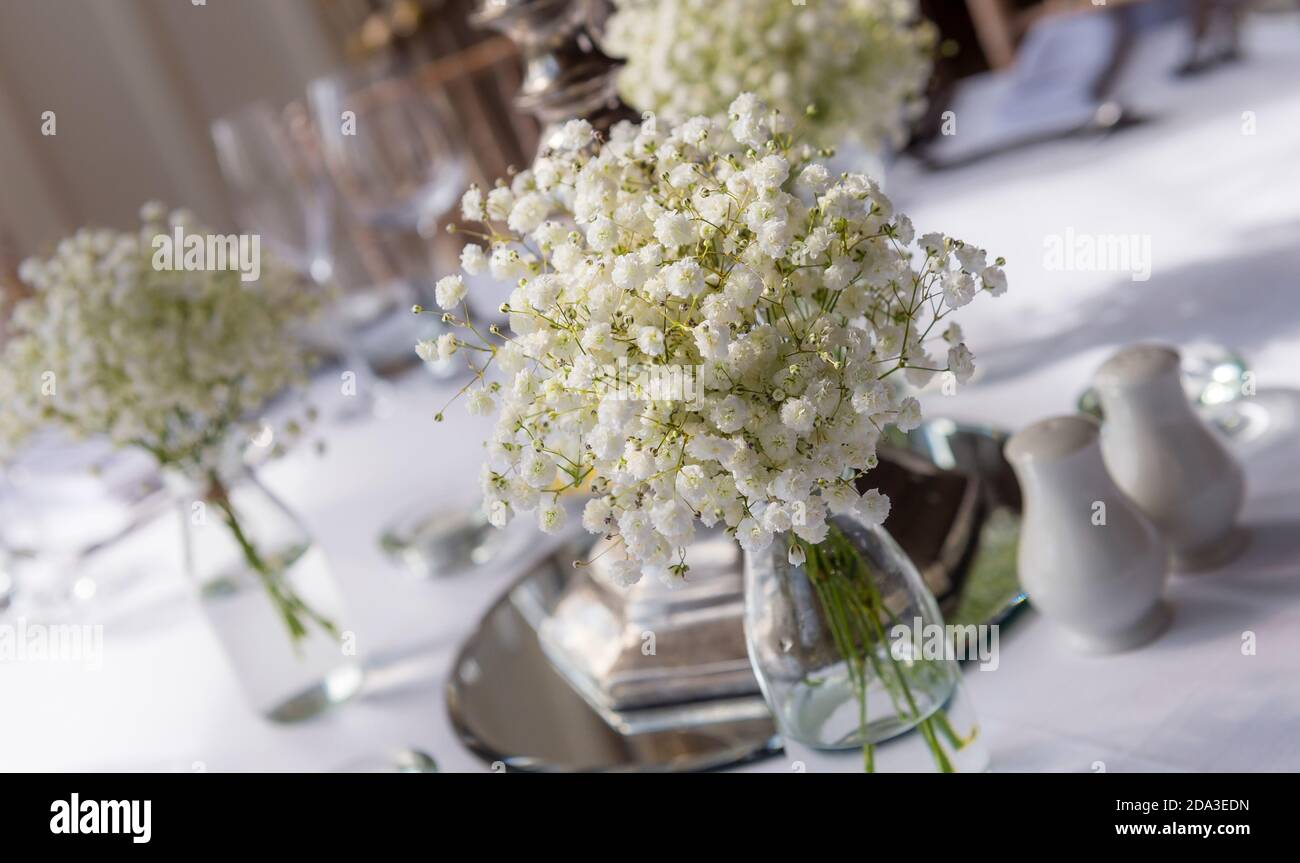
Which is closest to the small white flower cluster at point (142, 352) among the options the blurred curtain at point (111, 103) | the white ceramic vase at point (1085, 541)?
the white ceramic vase at point (1085, 541)

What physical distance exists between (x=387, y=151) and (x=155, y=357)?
97 cm

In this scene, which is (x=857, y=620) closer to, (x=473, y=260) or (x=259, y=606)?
(x=473, y=260)

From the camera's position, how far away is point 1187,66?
2033 mm

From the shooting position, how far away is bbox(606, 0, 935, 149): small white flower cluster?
4.66 feet

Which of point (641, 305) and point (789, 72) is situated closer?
point (641, 305)

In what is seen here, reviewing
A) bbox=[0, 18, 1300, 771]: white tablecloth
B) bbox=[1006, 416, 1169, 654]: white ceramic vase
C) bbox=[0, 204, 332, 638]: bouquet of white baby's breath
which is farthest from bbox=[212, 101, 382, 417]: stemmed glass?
bbox=[1006, 416, 1169, 654]: white ceramic vase

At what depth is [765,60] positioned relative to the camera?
1429mm

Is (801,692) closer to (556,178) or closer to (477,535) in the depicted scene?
(556,178)

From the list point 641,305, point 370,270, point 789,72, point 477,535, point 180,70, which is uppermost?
point 180,70

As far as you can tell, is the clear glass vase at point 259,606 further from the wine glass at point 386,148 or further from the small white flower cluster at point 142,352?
the wine glass at point 386,148

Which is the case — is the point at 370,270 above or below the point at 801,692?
above

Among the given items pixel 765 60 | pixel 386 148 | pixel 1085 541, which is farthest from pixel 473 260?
pixel 386 148
